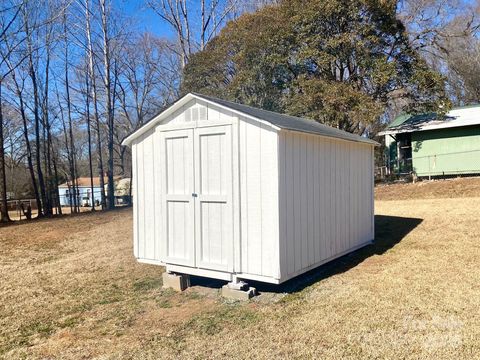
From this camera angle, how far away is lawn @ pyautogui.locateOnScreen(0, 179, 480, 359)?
3.27 m

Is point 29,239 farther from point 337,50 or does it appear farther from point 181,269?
point 337,50

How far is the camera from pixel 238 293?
453 cm

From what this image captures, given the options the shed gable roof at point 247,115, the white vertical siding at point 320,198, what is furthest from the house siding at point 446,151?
the shed gable roof at point 247,115

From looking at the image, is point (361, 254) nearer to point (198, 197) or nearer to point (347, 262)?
point (347, 262)

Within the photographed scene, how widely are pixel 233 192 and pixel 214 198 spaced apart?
0.87 feet

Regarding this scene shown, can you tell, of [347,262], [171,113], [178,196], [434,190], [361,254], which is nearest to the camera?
[178,196]

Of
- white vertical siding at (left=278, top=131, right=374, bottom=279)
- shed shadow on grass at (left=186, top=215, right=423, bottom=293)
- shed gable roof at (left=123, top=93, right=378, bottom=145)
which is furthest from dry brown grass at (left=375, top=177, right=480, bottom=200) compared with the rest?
shed gable roof at (left=123, top=93, right=378, bottom=145)

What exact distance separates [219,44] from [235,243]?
48.4 ft

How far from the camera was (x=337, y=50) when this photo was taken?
1520 cm

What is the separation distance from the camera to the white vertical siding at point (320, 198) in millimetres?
4535

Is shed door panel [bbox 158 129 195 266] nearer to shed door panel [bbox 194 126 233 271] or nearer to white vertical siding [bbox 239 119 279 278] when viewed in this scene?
shed door panel [bbox 194 126 233 271]

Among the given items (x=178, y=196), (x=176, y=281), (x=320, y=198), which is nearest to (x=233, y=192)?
(x=178, y=196)

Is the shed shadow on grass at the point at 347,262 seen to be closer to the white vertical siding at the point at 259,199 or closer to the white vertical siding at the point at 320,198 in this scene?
the white vertical siding at the point at 320,198

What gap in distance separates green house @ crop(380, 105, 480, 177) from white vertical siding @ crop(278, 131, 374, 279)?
405 inches
